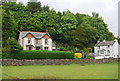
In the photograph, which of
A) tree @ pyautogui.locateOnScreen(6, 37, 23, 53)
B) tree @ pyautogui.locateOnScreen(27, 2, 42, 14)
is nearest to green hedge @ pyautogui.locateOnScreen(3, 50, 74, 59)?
tree @ pyautogui.locateOnScreen(6, 37, 23, 53)

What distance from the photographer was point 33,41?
5547cm

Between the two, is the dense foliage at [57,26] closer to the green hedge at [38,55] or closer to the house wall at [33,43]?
the house wall at [33,43]

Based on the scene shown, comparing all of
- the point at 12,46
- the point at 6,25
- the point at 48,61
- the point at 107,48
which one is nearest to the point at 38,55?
the point at 48,61

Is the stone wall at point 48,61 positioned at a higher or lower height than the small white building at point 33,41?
lower

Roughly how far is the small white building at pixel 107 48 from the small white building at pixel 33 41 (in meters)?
21.4

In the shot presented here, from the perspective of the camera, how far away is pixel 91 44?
7412cm

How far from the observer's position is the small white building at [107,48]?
229 feet

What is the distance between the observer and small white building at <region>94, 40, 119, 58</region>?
69.9 m

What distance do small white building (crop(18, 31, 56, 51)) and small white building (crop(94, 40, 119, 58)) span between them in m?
21.4

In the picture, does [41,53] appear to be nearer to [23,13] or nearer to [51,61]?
[51,61]

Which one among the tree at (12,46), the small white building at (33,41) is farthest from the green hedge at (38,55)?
the small white building at (33,41)

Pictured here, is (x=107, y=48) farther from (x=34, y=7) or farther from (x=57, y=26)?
(x=34, y=7)

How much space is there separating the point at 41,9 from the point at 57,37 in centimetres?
1434

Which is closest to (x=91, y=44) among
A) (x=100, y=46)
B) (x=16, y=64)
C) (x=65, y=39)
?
(x=100, y=46)
